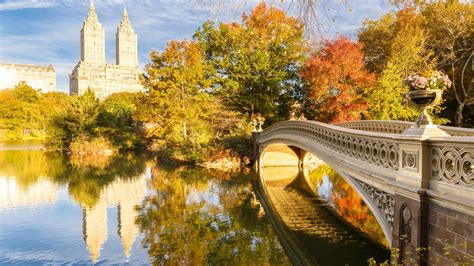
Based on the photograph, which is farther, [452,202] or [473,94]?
[473,94]

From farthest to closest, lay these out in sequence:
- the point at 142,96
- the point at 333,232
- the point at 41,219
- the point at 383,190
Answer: the point at 142,96
the point at 41,219
the point at 333,232
the point at 383,190

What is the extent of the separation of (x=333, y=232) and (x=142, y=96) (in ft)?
80.7

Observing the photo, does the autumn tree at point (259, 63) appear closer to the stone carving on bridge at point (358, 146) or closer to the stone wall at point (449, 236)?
the stone carving on bridge at point (358, 146)

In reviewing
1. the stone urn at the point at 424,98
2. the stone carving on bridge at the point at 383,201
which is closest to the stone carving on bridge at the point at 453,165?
the stone urn at the point at 424,98

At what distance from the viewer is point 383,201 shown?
23.6ft

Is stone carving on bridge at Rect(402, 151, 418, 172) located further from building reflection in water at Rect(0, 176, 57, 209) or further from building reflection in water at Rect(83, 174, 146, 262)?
building reflection in water at Rect(0, 176, 57, 209)

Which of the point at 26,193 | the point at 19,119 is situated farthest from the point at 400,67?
the point at 19,119

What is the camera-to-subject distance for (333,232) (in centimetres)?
1177

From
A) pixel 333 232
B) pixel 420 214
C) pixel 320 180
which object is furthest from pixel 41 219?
pixel 320 180

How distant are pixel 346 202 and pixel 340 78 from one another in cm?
997

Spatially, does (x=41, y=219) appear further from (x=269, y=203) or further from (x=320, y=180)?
(x=320, y=180)

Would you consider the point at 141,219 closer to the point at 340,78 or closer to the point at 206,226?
the point at 206,226

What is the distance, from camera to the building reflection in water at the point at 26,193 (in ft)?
52.3

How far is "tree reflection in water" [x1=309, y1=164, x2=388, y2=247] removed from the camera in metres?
11.8
